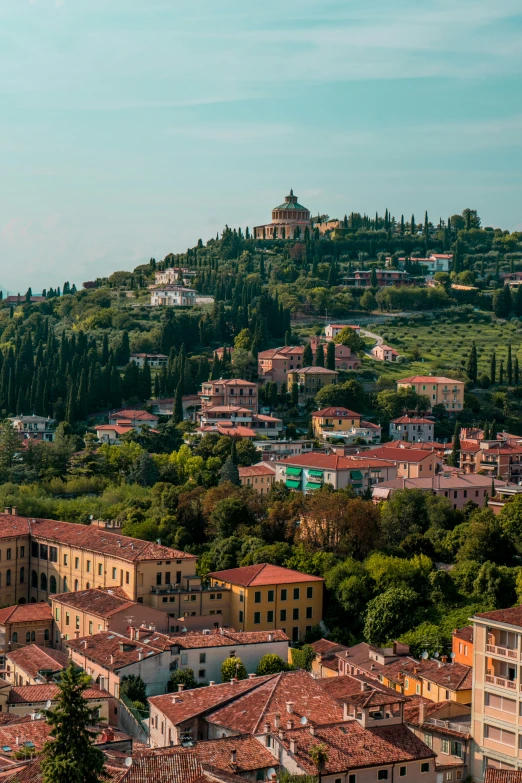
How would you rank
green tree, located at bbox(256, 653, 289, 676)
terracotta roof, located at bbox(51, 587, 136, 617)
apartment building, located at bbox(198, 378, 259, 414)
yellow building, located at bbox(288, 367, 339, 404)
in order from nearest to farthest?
green tree, located at bbox(256, 653, 289, 676) → terracotta roof, located at bbox(51, 587, 136, 617) → apartment building, located at bbox(198, 378, 259, 414) → yellow building, located at bbox(288, 367, 339, 404)

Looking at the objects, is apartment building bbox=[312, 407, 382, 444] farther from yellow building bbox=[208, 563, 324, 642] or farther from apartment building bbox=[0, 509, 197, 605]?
yellow building bbox=[208, 563, 324, 642]

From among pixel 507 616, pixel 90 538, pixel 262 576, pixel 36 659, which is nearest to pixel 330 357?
pixel 90 538

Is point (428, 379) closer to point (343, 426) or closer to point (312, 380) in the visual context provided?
point (312, 380)

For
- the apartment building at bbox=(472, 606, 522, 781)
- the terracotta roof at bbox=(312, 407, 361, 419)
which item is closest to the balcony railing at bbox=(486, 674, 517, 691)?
the apartment building at bbox=(472, 606, 522, 781)

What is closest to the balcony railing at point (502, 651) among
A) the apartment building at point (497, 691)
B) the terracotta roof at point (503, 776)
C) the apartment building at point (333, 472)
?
the apartment building at point (497, 691)

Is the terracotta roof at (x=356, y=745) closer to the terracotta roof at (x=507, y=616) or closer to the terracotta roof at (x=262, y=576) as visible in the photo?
the terracotta roof at (x=507, y=616)
